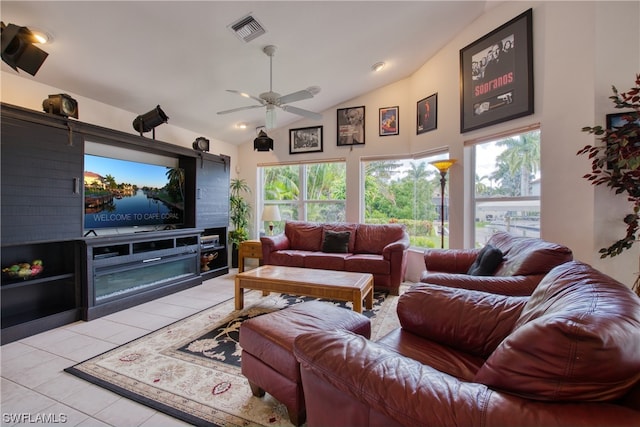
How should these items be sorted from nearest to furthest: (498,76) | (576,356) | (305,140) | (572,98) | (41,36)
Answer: (576,356) < (41,36) < (572,98) < (498,76) < (305,140)

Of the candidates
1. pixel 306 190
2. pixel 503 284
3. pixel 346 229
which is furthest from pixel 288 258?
pixel 503 284

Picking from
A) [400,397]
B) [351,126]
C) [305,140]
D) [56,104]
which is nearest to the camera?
[400,397]

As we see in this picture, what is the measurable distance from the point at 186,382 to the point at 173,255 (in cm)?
230

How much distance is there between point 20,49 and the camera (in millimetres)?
2049

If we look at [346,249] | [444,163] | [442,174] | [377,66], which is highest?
[377,66]

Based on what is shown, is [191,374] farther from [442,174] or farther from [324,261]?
[442,174]

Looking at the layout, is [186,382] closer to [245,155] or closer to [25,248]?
[25,248]

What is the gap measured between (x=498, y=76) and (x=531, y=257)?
226 cm

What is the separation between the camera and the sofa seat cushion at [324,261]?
3.86 metres

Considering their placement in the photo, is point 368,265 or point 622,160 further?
point 368,265

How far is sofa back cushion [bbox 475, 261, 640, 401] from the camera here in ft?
2.10

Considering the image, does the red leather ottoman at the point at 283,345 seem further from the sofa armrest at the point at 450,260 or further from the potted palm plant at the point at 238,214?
the potted palm plant at the point at 238,214

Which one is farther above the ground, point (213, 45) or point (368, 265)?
point (213, 45)

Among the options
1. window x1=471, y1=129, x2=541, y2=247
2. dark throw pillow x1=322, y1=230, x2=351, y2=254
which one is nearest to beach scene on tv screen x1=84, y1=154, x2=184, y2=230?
dark throw pillow x1=322, y1=230, x2=351, y2=254
